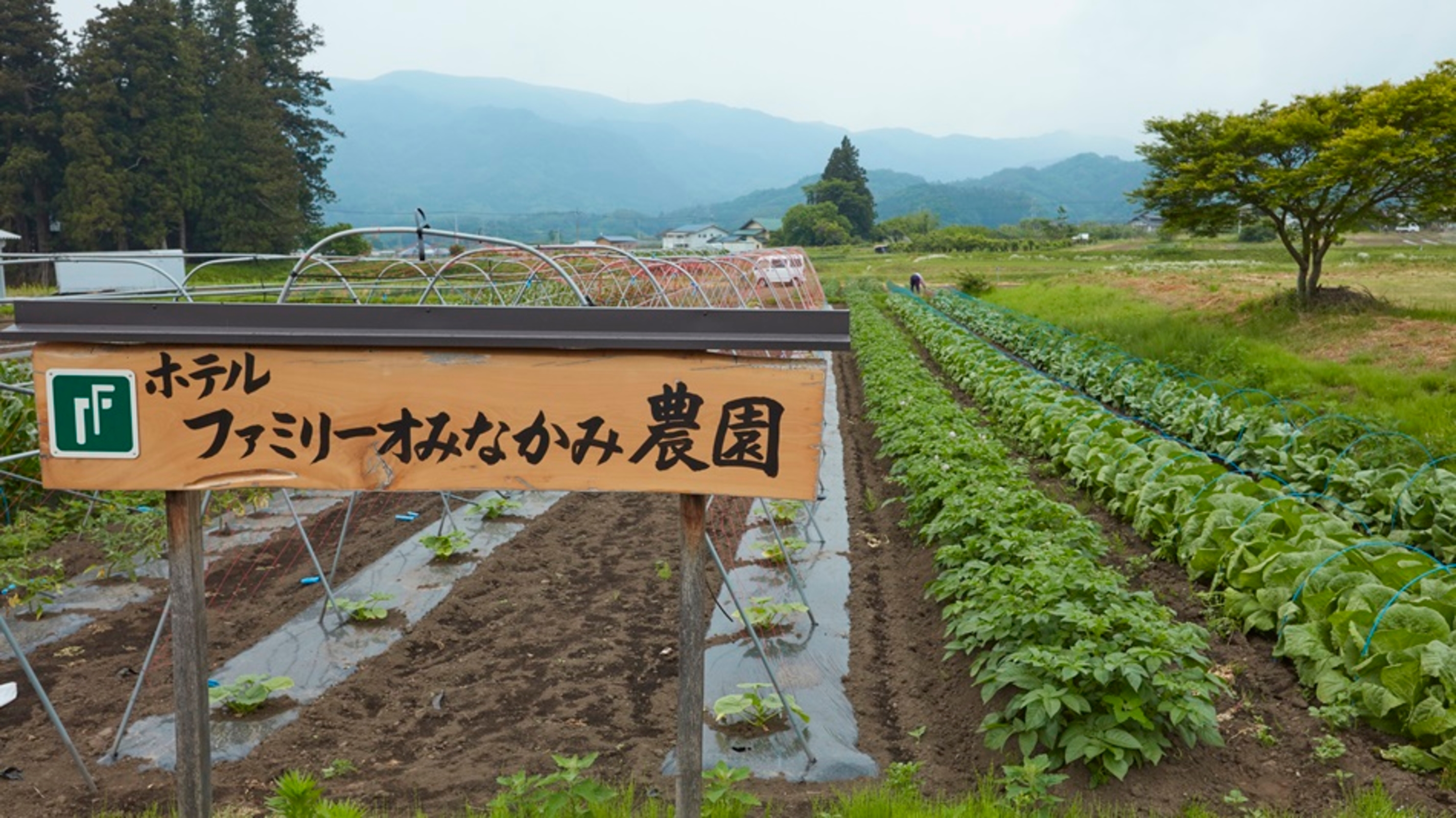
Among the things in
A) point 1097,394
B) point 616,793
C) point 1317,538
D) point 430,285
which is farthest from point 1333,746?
point 1097,394

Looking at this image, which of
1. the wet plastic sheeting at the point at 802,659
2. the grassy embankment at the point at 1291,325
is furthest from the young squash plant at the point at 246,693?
the grassy embankment at the point at 1291,325

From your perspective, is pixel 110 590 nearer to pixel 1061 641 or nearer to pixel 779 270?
pixel 1061 641

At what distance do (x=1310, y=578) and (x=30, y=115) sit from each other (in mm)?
37646

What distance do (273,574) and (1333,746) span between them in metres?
6.61

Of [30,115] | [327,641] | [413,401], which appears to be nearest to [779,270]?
[327,641]

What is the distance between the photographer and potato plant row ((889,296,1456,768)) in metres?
4.19

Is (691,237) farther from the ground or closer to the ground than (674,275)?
farther from the ground

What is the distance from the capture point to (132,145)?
3145 centimetres

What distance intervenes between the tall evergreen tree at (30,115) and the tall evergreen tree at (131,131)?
70 centimetres

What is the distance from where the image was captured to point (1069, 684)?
405 cm

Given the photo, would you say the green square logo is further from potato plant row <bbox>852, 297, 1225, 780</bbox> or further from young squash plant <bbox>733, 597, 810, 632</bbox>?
young squash plant <bbox>733, 597, 810, 632</bbox>

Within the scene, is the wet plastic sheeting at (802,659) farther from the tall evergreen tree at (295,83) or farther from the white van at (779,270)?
the tall evergreen tree at (295,83)

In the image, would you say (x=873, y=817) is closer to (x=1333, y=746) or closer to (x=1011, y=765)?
(x=1011, y=765)

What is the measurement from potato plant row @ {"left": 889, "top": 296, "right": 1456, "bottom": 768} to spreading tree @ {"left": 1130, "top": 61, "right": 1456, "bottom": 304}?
10364mm
